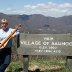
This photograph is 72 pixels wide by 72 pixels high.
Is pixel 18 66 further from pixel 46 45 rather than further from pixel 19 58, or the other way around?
pixel 19 58

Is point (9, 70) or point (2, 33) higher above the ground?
point (2, 33)

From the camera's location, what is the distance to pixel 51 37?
37.4 feet

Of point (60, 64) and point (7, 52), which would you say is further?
point (60, 64)

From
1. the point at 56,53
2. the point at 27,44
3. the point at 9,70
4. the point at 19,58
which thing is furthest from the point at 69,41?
the point at 19,58

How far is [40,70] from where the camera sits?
1180cm

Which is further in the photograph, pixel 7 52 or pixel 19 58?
pixel 19 58

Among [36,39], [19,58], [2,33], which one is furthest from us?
[19,58]

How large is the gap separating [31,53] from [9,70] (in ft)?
3.15

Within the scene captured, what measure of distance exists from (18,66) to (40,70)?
1.05 meters

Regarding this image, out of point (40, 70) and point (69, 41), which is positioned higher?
point (69, 41)

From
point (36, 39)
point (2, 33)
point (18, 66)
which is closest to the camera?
point (2, 33)

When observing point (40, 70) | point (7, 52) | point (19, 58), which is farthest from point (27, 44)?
point (19, 58)

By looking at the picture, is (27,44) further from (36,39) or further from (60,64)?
(60,64)

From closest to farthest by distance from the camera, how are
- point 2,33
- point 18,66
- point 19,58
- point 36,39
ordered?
point 2,33 → point 36,39 → point 18,66 → point 19,58
